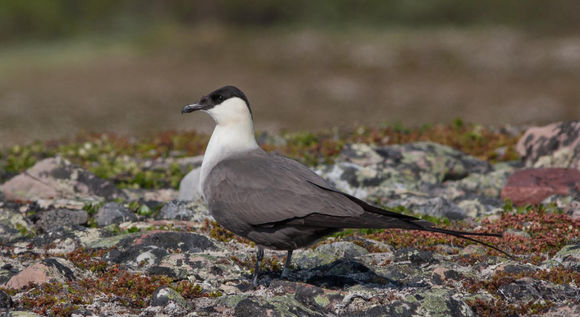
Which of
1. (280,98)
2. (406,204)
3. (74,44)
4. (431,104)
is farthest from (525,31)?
(406,204)

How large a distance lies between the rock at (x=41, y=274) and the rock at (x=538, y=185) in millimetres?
6886

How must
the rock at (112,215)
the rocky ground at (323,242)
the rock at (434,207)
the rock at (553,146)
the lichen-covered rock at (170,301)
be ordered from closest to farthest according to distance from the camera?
the lichen-covered rock at (170,301) → the rocky ground at (323,242) → the rock at (112,215) → the rock at (434,207) → the rock at (553,146)

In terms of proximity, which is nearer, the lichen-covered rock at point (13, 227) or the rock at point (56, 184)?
the lichen-covered rock at point (13, 227)

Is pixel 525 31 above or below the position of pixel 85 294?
above

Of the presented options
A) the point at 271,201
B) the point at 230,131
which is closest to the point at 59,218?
the point at 230,131

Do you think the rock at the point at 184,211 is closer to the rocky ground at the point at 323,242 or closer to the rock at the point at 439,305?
the rocky ground at the point at 323,242

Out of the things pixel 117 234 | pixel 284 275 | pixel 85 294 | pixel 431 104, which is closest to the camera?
pixel 85 294

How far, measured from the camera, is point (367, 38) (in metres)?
36.2

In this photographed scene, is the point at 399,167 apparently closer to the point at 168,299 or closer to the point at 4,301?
the point at 168,299

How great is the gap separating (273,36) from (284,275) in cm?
2991

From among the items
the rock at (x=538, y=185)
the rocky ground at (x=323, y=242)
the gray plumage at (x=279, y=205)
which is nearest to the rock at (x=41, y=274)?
the rocky ground at (x=323, y=242)

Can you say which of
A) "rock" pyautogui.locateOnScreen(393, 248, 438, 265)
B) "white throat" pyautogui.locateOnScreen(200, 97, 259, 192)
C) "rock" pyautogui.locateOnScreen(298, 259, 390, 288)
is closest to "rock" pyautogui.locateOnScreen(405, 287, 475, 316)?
"rock" pyautogui.locateOnScreen(298, 259, 390, 288)

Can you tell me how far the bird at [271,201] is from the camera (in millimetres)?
7098

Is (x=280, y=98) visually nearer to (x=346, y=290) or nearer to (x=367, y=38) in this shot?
(x=367, y=38)
